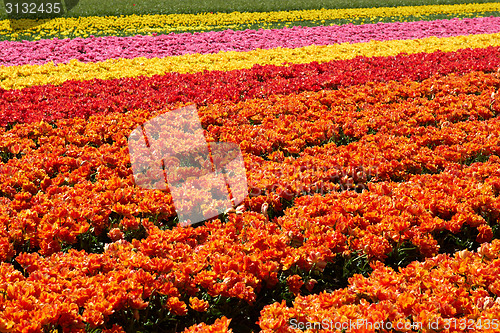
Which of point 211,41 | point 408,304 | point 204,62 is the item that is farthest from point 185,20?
point 408,304

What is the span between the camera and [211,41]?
1535 centimetres

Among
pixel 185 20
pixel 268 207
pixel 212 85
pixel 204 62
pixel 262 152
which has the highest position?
pixel 185 20

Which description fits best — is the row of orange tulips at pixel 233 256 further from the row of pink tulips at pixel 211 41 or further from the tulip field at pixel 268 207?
the row of pink tulips at pixel 211 41

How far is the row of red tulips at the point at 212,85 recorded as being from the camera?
271 inches

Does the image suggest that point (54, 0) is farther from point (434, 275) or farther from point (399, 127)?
point (434, 275)

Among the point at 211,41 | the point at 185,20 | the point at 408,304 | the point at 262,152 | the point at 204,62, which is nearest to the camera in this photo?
the point at 408,304

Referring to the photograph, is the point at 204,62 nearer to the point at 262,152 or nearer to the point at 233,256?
the point at 262,152

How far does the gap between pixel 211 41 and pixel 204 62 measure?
4.50 meters

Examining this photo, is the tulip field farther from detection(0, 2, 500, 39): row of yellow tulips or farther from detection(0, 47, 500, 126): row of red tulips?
detection(0, 2, 500, 39): row of yellow tulips

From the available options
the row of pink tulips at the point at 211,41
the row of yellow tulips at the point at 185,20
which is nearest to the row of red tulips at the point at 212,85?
the row of pink tulips at the point at 211,41

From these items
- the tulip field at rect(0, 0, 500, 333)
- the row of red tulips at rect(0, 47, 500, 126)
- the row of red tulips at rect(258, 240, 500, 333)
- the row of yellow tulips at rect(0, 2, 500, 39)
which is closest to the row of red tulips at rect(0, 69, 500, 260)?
the tulip field at rect(0, 0, 500, 333)

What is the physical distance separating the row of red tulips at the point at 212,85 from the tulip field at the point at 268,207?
5cm

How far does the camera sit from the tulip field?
8.66 feet

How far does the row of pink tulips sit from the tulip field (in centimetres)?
329
